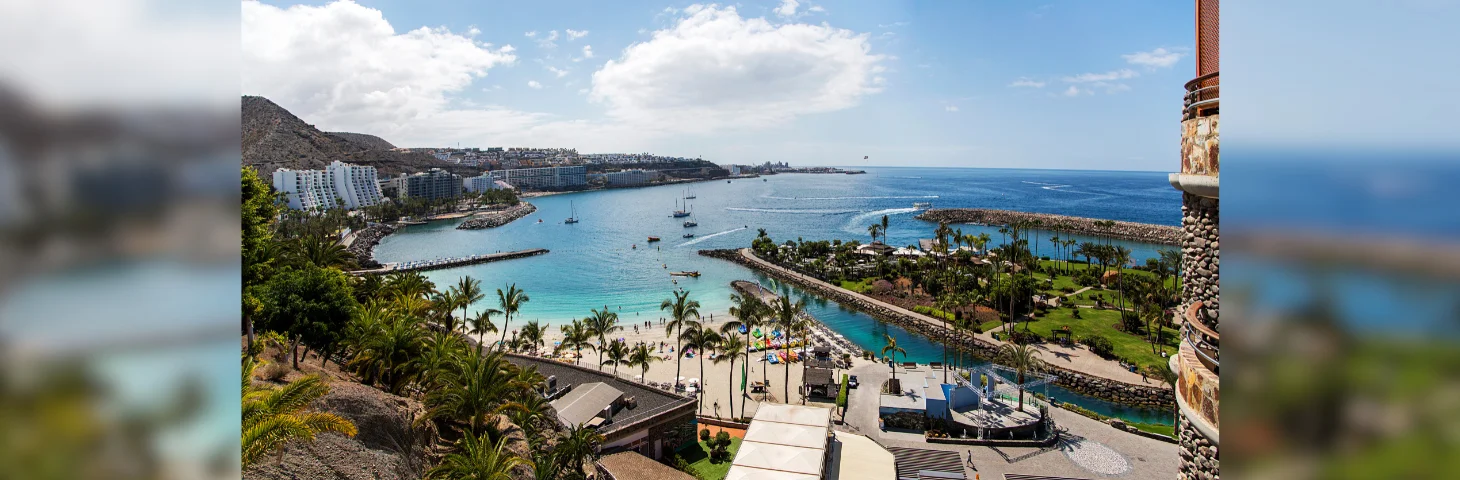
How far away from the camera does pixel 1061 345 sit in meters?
28.5

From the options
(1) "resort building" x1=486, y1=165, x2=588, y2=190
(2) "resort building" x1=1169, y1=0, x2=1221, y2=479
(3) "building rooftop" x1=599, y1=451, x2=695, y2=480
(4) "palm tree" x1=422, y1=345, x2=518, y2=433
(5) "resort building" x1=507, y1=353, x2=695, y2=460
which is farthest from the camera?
Result: (1) "resort building" x1=486, y1=165, x2=588, y2=190

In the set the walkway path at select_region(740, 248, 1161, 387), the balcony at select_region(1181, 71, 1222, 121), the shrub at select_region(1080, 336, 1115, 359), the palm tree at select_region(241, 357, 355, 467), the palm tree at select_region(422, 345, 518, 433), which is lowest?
the walkway path at select_region(740, 248, 1161, 387)

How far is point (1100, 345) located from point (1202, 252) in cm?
2685

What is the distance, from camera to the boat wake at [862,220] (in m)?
83.0

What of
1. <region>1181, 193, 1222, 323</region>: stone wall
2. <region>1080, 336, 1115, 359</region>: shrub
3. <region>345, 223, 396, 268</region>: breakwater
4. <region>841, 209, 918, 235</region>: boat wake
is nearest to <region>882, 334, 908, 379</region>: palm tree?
<region>1080, 336, 1115, 359</region>: shrub

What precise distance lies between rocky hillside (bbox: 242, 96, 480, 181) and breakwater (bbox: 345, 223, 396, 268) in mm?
12654

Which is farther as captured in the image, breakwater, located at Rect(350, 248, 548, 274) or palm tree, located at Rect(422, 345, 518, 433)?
breakwater, located at Rect(350, 248, 548, 274)

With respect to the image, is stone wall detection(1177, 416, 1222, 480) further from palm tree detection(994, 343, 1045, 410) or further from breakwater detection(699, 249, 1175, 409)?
breakwater detection(699, 249, 1175, 409)

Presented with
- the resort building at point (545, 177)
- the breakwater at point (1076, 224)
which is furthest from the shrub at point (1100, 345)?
the resort building at point (545, 177)

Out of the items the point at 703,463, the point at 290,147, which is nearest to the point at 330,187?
the point at 290,147

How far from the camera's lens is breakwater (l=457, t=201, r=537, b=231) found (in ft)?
281
